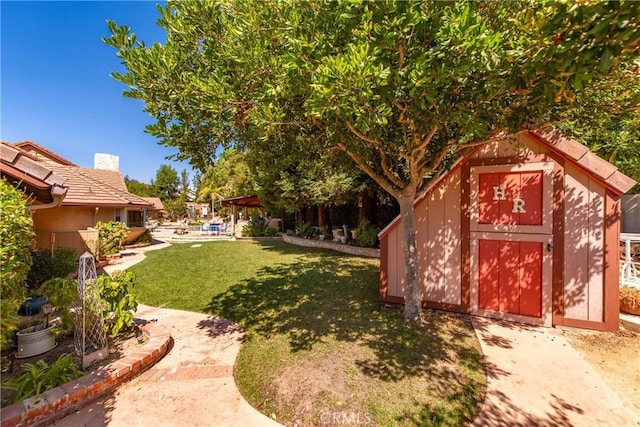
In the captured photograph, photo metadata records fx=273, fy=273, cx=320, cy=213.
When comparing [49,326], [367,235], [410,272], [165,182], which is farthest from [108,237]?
[165,182]

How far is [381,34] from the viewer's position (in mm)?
2980

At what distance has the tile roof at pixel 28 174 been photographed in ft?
14.1

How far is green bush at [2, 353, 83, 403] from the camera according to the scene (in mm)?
3418

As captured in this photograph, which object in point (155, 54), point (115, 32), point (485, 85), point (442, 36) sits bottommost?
point (485, 85)

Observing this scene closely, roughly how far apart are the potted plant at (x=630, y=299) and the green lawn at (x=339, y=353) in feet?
9.90

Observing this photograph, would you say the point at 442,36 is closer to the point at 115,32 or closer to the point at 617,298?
the point at 115,32

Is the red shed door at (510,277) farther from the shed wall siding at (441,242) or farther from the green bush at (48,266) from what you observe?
the green bush at (48,266)

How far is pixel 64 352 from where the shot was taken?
4586 millimetres

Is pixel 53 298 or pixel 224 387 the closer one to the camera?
pixel 224 387

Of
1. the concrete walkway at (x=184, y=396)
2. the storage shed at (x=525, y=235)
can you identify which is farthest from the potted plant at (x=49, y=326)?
the storage shed at (x=525, y=235)

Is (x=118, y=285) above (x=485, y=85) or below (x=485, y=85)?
below

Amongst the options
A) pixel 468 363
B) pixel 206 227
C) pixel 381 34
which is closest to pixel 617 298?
pixel 468 363

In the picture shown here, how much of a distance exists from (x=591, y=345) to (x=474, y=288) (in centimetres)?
193

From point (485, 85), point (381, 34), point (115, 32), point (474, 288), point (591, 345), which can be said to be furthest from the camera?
point (474, 288)
